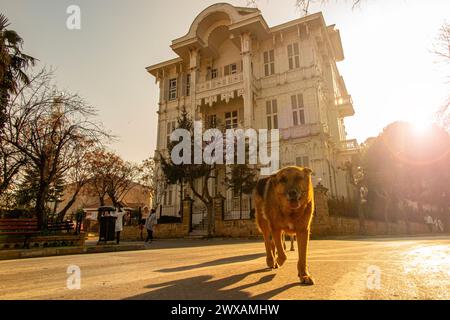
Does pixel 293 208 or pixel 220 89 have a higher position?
pixel 220 89

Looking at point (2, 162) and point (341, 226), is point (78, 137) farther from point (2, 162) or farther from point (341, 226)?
point (341, 226)

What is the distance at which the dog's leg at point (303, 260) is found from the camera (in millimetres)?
2604

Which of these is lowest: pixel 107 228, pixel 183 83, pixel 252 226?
pixel 252 226

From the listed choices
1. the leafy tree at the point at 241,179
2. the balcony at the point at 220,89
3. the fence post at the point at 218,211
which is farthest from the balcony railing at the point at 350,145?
the fence post at the point at 218,211

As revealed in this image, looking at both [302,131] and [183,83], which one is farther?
[183,83]

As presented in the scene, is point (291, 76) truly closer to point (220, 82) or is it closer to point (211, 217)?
point (220, 82)

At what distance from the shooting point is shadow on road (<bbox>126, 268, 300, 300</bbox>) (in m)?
2.19

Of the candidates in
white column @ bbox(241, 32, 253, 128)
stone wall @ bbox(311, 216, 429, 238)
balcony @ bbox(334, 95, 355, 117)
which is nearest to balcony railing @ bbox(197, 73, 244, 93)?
white column @ bbox(241, 32, 253, 128)

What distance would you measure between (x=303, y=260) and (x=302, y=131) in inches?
790

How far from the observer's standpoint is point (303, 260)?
8.93 ft

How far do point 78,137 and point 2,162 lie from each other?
3.67 m

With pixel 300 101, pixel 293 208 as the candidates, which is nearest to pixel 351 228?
pixel 300 101

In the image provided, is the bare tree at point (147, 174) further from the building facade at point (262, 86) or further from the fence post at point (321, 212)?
the fence post at point (321, 212)
